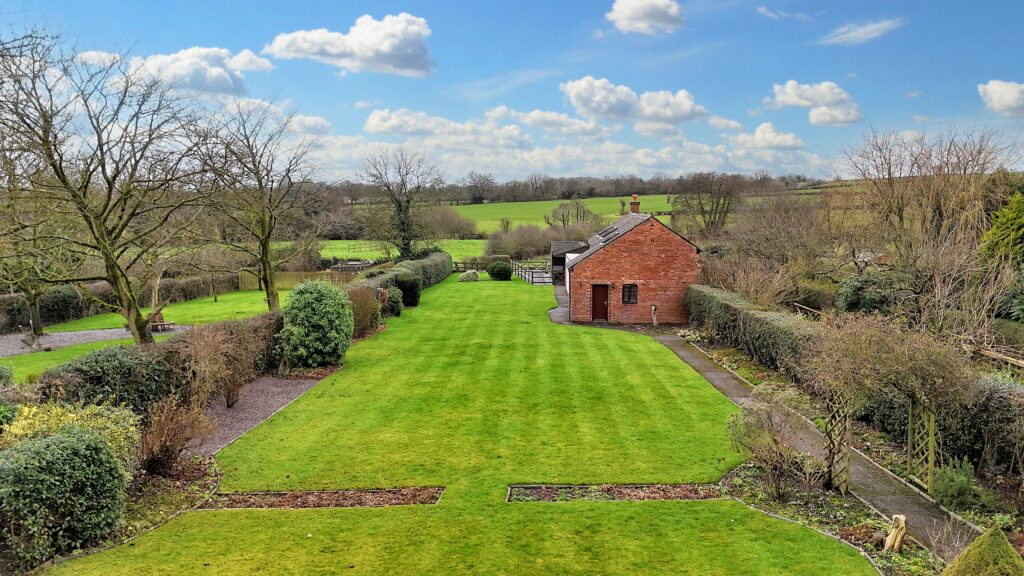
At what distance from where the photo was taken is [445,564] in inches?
311

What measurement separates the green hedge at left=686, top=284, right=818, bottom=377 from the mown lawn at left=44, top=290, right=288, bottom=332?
1903 cm

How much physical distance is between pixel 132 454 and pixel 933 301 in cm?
2032

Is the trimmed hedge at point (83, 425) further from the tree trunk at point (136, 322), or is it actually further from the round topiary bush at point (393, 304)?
the round topiary bush at point (393, 304)

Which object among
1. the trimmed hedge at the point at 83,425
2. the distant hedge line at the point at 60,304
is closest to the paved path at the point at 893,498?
the trimmed hedge at the point at 83,425

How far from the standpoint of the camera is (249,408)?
15523 mm

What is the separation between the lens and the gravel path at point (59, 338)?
80.9 feet

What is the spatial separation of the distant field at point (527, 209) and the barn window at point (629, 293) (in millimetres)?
47543

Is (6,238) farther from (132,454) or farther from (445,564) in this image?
(445,564)

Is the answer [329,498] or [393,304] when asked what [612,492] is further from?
[393,304]

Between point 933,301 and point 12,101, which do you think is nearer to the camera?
point 12,101

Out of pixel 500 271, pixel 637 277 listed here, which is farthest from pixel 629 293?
pixel 500 271

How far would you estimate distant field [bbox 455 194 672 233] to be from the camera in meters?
80.8

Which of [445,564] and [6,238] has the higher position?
[6,238]

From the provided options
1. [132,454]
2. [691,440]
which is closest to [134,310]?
[132,454]
